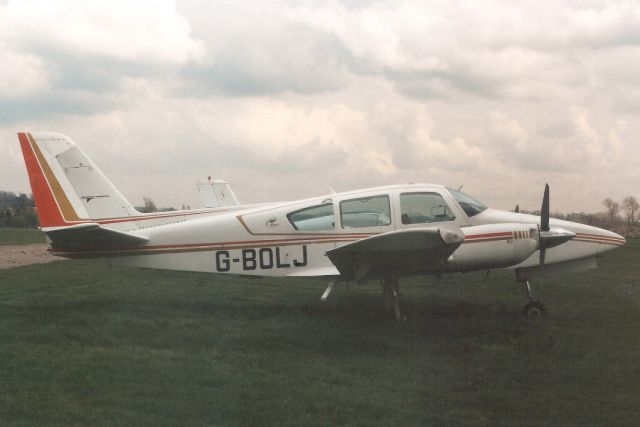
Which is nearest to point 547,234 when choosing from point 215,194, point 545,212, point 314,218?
point 545,212

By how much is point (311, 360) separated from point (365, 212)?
3340mm

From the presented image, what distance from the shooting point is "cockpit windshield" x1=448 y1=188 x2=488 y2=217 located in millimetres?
9859

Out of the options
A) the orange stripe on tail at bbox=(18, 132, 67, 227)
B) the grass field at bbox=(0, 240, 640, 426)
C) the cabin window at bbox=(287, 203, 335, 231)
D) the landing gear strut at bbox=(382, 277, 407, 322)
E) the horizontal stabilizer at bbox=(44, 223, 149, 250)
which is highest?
the orange stripe on tail at bbox=(18, 132, 67, 227)

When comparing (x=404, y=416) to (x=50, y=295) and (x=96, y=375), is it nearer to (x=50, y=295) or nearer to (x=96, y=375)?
(x=96, y=375)

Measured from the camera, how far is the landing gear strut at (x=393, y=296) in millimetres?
9312

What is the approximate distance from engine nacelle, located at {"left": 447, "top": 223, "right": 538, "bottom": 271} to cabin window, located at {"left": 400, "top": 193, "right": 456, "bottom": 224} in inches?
25.4

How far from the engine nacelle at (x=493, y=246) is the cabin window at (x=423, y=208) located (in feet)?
2.12

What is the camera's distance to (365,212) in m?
9.77

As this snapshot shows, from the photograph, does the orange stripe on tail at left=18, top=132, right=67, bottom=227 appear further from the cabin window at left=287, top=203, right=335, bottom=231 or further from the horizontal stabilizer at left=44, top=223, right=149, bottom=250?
the cabin window at left=287, top=203, right=335, bottom=231

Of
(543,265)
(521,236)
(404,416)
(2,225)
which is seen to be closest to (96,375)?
(404,416)

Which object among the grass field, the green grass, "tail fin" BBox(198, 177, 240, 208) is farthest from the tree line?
the grass field

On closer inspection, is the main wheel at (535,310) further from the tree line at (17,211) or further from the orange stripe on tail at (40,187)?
the tree line at (17,211)

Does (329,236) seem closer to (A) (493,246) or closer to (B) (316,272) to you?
(B) (316,272)

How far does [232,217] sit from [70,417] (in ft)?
17.8
